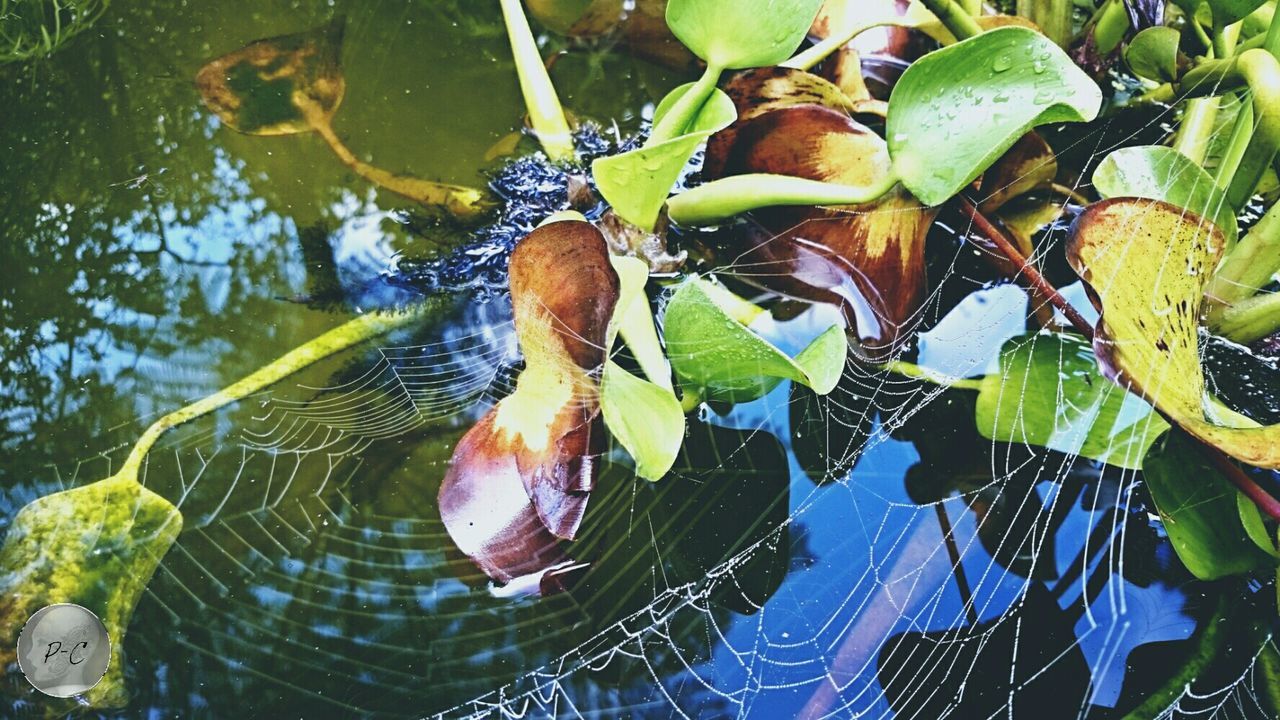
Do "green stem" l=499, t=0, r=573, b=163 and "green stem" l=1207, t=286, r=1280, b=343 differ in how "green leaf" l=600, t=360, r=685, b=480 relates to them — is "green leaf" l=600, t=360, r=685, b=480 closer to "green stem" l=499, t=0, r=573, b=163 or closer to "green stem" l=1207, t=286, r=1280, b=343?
"green stem" l=499, t=0, r=573, b=163

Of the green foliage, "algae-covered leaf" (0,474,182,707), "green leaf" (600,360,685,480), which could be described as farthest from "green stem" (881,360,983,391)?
the green foliage

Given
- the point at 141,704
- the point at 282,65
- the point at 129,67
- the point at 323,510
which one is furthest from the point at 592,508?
the point at 129,67

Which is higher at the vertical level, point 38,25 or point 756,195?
point 38,25

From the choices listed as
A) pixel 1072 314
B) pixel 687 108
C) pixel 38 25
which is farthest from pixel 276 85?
pixel 1072 314

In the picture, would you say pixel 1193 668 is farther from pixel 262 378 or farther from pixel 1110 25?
pixel 262 378

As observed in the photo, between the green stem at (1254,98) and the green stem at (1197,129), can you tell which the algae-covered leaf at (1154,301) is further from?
the green stem at (1197,129)

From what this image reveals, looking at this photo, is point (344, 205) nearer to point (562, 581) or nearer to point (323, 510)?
point (323, 510)
